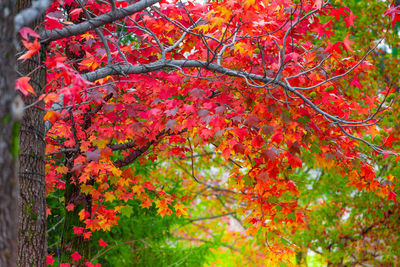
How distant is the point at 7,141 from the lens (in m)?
2.12

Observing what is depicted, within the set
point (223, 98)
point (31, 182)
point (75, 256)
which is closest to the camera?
point (31, 182)

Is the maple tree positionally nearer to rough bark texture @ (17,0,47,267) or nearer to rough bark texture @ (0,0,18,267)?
rough bark texture @ (17,0,47,267)

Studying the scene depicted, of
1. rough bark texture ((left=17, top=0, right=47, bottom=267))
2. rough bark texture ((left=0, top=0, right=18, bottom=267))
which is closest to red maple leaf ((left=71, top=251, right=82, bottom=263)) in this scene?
rough bark texture ((left=17, top=0, right=47, bottom=267))

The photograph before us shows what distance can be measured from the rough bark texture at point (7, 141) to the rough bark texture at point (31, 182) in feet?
5.13

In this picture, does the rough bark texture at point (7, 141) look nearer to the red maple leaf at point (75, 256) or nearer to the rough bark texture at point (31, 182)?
the rough bark texture at point (31, 182)

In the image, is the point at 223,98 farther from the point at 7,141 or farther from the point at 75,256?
the point at 75,256

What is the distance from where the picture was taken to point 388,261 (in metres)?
8.20

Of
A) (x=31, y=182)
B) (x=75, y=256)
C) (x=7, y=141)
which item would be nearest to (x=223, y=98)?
(x=31, y=182)

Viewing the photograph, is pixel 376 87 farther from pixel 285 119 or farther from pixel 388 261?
pixel 285 119

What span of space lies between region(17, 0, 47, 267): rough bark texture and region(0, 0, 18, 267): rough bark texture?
1564 millimetres

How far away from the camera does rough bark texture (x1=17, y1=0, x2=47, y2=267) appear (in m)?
3.74

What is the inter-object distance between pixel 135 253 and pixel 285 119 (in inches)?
222

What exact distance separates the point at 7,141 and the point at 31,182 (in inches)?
71.1

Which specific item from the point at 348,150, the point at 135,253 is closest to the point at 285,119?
the point at 348,150
